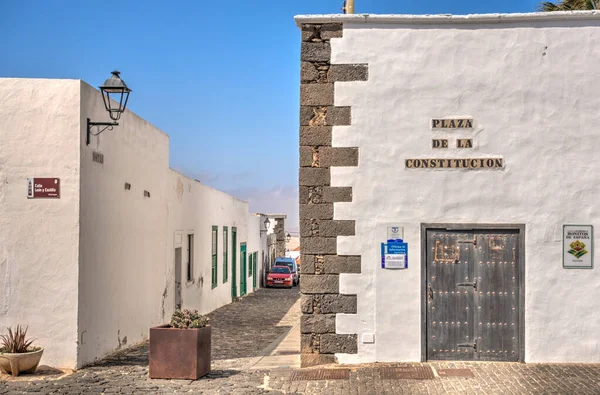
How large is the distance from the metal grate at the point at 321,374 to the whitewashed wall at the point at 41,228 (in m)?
2.98

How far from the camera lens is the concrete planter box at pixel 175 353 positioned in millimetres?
8859

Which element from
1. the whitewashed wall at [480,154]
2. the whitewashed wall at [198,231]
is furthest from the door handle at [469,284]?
the whitewashed wall at [198,231]

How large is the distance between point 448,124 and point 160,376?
4.63 meters

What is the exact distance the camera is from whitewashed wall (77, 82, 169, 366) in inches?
400

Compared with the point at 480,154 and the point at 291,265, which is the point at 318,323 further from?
the point at 291,265

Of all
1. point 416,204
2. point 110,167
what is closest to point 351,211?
point 416,204

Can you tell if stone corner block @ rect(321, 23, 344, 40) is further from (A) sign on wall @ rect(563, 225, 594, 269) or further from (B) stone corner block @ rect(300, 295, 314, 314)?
(A) sign on wall @ rect(563, 225, 594, 269)

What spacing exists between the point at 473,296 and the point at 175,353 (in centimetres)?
368

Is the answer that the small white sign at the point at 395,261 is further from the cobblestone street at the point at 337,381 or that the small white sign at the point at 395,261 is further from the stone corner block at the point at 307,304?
the cobblestone street at the point at 337,381

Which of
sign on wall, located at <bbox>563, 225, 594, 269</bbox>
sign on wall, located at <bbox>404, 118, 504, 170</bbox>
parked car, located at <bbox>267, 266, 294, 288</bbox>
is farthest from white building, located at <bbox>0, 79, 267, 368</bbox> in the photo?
parked car, located at <bbox>267, 266, 294, 288</bbox>

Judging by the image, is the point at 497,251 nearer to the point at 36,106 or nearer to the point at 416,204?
the point at 416,204

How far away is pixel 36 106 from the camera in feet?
→ 32.3

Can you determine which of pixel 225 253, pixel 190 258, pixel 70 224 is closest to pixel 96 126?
pixel 70 224

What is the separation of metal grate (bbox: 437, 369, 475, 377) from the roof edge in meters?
4.24
